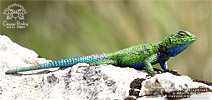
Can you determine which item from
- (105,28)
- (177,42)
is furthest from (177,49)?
(105,28)

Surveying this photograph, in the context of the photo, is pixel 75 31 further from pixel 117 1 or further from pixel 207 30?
pixel 207 30

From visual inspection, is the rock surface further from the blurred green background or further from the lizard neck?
the blurred green background

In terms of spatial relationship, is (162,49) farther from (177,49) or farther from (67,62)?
(67,62)

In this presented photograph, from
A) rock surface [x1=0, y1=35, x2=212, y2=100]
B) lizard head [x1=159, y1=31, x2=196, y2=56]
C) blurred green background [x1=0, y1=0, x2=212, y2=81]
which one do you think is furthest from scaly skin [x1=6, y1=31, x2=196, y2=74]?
blurred green background [x1=0, y1=0, x2=212, y2=81]

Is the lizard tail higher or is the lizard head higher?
the lizard head

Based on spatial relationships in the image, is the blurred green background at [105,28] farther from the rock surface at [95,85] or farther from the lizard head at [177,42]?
the lizard head at [177,42]

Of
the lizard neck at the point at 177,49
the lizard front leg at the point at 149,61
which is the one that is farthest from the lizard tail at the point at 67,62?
the lizard neck at the point at 177,49
